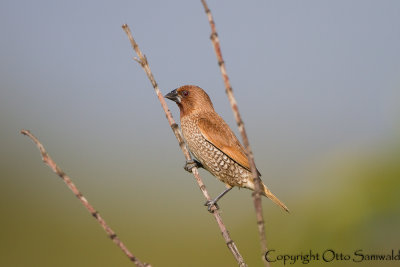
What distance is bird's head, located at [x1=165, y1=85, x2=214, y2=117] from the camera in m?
5.33

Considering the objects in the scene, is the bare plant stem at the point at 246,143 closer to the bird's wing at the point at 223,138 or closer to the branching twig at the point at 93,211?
the branching twig at the point at 93,211

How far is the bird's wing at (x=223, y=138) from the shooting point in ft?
16.1

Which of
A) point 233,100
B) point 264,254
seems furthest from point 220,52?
point 264,254

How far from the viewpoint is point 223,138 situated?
16.3 ft

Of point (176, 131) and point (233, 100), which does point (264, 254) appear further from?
point (176, 131)

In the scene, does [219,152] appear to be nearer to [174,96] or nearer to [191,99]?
[191,99]

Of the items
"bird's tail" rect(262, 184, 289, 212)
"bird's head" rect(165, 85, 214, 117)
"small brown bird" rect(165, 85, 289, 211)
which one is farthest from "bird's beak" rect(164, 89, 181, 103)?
"bird's tail" rect(262, 184, 289, 212)

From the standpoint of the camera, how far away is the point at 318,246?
4422mm

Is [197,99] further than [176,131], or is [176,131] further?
[197,99]

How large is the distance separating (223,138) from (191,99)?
67cm

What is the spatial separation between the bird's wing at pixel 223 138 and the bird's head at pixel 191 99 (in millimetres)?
230

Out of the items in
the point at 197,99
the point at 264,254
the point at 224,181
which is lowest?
the point at 264,254

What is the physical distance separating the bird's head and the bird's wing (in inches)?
9.0

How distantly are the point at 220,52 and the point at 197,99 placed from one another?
3752 millimetres
